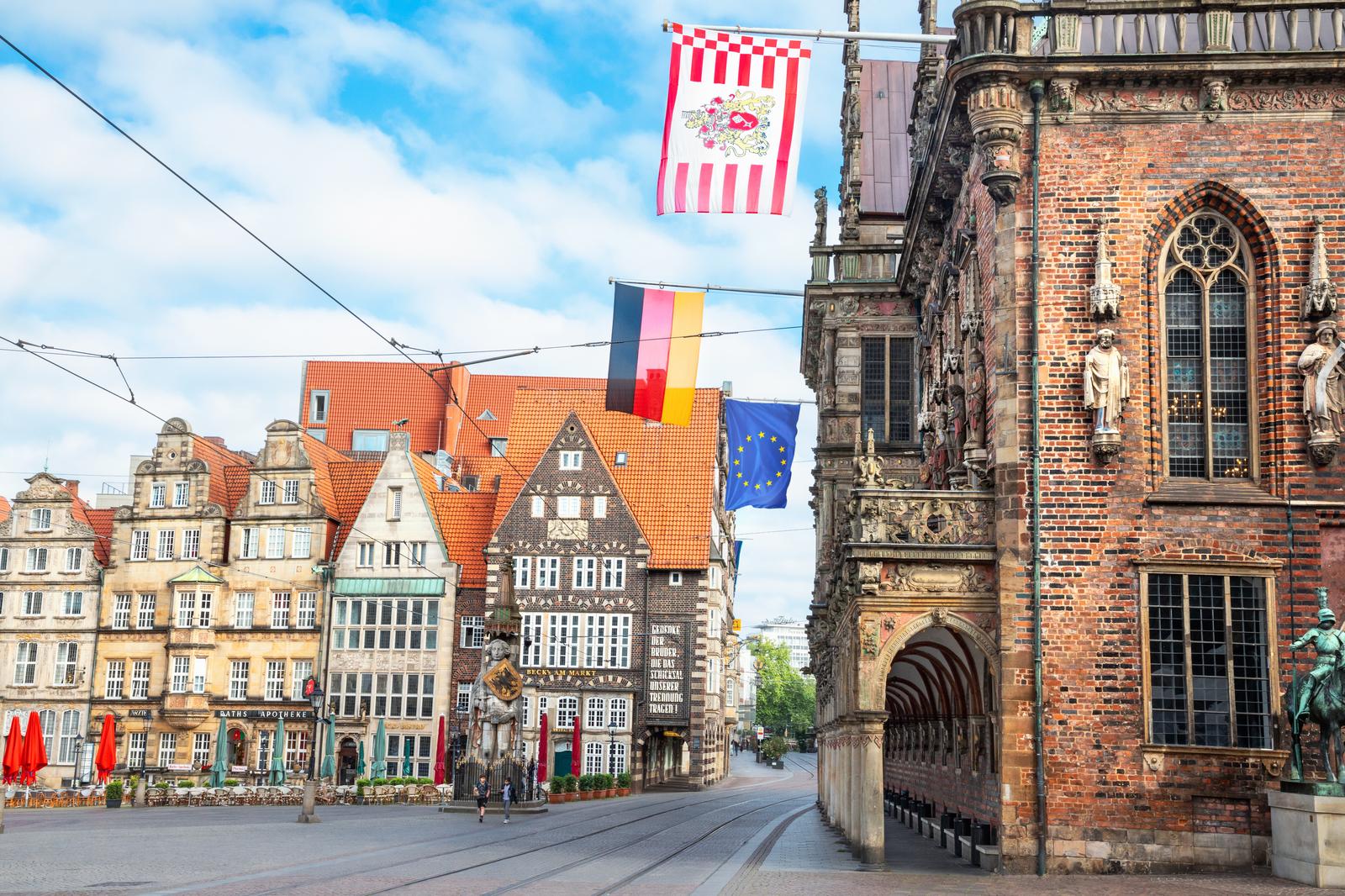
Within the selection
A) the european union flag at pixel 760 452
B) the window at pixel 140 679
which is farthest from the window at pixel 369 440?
the european union flag at pixel 760 452

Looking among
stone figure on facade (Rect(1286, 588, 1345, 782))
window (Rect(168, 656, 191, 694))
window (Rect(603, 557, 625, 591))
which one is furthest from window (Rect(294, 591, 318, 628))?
stone figure on facade (Rect(1286, 588, 1345, 782))

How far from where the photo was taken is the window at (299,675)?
54.6 m

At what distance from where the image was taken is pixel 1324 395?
19547 mm

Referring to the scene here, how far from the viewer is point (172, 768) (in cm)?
5081

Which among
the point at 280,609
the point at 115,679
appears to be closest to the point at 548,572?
the point at 280,609

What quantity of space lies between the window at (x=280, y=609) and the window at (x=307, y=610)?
523 mm

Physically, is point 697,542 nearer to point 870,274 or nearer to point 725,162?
point 870,274

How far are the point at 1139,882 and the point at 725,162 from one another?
1192 cm

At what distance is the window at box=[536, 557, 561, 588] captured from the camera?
55438mm

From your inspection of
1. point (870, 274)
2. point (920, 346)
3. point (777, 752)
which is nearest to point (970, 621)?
point (920, 346)

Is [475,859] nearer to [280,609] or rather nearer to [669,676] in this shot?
[669,676]

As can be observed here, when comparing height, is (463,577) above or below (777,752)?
above

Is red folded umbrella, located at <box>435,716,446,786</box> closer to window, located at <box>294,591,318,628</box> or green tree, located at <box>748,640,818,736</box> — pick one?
window, located at <box>294,591,318,628</box>

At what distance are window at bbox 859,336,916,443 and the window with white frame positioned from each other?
29.6 m
